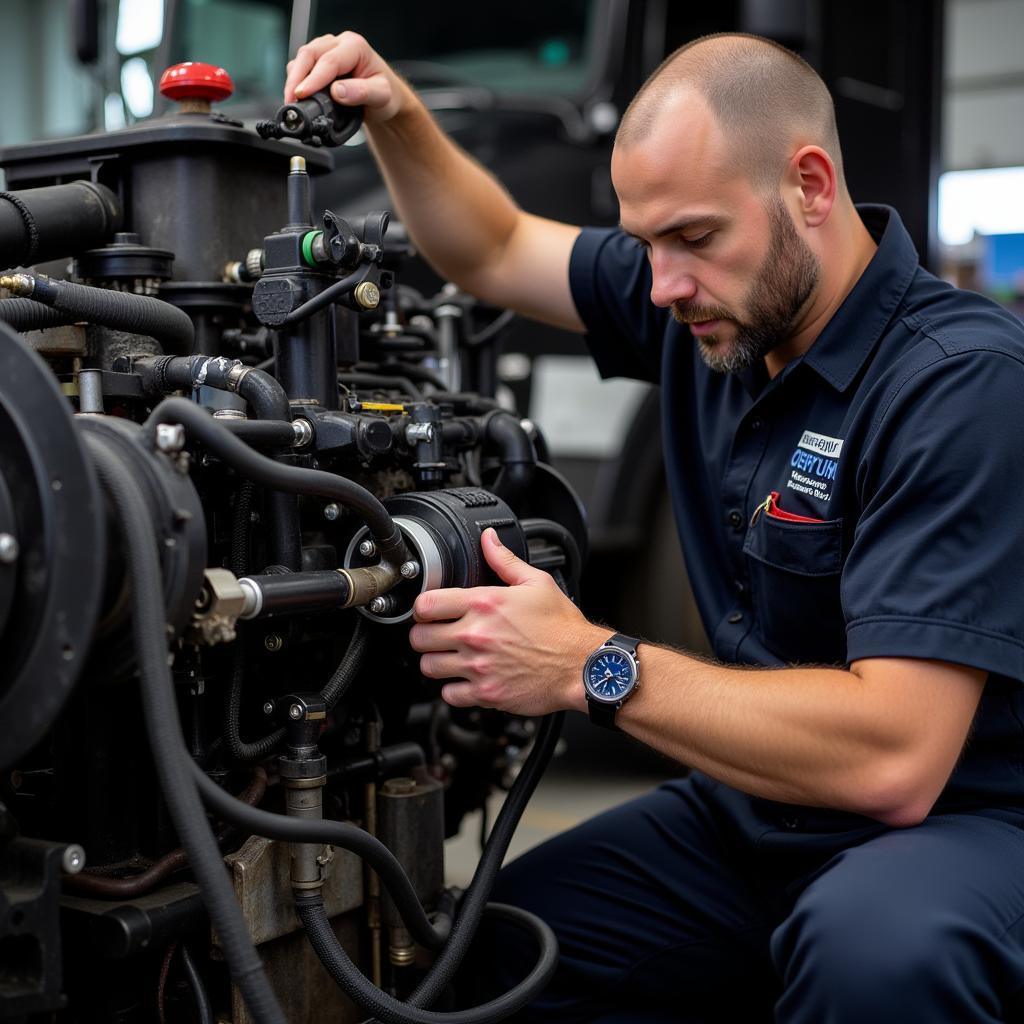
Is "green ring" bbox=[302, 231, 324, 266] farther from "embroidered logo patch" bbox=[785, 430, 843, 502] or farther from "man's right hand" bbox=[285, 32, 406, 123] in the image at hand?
"embroidered logo patch" bbox=[785, 430, 843, 502]

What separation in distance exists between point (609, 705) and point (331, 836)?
0.32m

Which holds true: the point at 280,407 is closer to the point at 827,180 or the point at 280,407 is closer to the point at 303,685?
the point at 303,685

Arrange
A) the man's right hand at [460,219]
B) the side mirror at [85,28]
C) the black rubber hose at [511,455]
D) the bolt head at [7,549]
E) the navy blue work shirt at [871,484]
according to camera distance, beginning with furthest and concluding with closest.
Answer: the side mirror at [85,28] < the man's right hand at [460,219] < the black rubber hose at [511,455] < the navy blue work shirt at [871,484] < the bolt head at [7,549]

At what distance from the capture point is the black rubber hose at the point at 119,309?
4.16 feet

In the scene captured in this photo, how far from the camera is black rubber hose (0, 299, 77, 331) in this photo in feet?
4.24

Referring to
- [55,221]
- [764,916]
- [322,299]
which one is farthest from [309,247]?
[764,916]

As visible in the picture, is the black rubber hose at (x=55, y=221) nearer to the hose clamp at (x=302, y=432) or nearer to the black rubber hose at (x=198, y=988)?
the hose clamp at (x=302, y=432)

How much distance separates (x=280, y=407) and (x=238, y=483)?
90 mm

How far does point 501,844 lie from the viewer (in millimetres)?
1432

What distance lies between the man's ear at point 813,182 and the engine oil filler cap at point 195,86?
2.30 ft

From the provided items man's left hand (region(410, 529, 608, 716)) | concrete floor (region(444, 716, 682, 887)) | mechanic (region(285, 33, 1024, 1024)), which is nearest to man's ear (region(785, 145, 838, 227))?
mechanic (region(285, 33, 1024, 1024))

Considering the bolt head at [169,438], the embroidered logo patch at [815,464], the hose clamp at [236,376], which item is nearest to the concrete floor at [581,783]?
the embroidered logo patch at [815,464]

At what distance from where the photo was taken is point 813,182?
1.58 m

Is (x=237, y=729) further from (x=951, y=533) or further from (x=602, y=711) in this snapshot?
(x=951, y=533)
